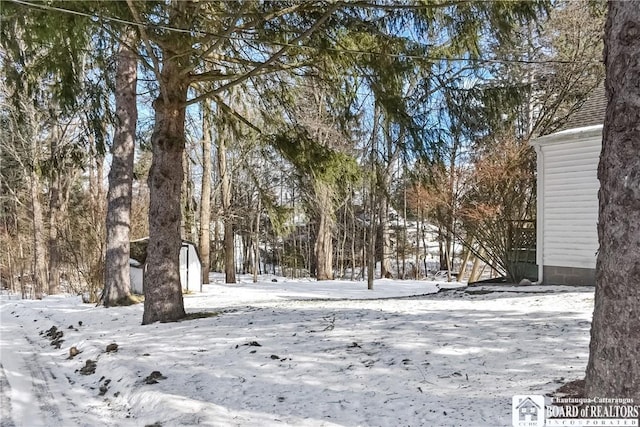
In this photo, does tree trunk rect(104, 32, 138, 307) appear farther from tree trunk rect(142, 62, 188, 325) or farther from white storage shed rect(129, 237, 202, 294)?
tree trunk rect(142, 62, 188, 325)

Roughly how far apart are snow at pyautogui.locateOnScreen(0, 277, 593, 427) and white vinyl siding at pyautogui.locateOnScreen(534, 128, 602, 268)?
9.56 feet

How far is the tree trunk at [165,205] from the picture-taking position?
236 inches

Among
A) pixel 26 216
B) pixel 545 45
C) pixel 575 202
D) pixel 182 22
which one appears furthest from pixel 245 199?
pixel 182 22

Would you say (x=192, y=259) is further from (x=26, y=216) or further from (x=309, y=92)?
(x=26, y=216)

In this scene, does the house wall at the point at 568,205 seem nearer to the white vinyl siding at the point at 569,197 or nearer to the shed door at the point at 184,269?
the white vinyl siding at the point at 569,197

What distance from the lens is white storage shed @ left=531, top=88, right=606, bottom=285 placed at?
337 inches

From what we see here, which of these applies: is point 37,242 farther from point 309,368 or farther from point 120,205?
point 309,368

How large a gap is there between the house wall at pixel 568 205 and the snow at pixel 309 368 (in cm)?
288

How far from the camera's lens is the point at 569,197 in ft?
29.5

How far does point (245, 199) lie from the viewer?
21.7m

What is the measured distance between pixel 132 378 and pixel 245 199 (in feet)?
58.8

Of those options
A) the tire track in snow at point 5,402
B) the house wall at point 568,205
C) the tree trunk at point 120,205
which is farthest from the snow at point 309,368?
the house wall at point 568,205

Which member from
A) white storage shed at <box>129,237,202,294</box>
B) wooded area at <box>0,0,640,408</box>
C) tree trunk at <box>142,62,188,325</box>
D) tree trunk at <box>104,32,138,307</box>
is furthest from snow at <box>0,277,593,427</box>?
white storage shed at <box>129,237,202,294</box>

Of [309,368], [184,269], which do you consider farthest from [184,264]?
[309,368]
